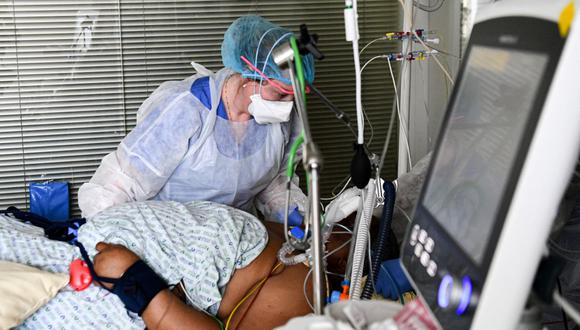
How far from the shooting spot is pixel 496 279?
84cm

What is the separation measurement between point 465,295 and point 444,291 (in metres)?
0.06

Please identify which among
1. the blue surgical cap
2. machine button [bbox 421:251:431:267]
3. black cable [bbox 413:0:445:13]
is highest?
black cable [bbox 413:0:445:13]

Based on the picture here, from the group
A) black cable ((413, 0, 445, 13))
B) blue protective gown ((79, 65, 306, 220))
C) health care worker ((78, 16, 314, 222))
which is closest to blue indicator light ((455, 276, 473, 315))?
health care worker ((78, 16, 314, 222))

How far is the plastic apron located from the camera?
7.73 ft

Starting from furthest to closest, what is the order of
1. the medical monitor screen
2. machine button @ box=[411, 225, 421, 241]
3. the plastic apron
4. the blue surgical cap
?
the plastic apron → the blue surgical cap → machine button @ box=[411, 225, 421, 241] → the medical monitor screen

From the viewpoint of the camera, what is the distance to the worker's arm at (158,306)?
6.01 feet

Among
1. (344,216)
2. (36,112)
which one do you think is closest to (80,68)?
(36,112)

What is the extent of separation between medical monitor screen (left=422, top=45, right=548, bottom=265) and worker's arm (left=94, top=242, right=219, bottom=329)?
90 centimetres

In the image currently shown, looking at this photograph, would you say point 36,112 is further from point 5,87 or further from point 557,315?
point 557,315

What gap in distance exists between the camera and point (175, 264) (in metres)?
1.95

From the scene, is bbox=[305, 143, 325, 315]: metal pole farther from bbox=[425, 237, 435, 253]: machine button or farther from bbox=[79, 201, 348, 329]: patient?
bbox=[79, 201, 348, 329]: patient

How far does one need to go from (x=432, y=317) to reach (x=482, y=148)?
246 mm

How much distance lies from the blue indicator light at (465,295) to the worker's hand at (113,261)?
1.13 metres

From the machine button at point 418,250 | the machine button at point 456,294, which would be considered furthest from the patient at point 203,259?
the machine button at point 456,294
